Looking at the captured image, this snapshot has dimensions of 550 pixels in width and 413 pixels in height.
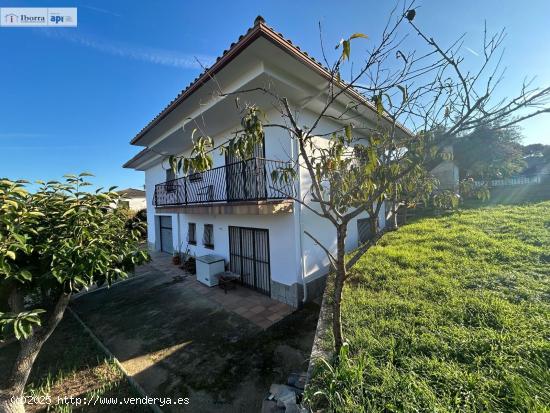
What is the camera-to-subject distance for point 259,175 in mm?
6465

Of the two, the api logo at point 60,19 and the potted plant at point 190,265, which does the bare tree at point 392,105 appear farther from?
the potted plant at point 190,265

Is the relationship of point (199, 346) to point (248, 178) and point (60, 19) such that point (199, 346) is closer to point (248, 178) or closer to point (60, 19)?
point (248, 178)

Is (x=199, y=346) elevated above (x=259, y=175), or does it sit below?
below

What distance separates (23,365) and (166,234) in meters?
11.5

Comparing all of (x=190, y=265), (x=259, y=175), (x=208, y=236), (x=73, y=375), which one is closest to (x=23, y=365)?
(x=73, y=375)

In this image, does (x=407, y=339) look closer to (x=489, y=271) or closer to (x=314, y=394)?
(x=314, y=394)

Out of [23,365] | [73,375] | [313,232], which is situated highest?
[313,232]

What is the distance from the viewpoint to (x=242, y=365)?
154 inches

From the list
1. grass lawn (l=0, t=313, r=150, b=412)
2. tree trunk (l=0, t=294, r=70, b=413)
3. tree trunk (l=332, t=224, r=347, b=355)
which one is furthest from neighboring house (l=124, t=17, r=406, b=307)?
grass lawn (l=0, t=313, r=150, b=412)

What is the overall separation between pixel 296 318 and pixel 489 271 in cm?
394

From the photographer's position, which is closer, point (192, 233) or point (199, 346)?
point (199, 346)

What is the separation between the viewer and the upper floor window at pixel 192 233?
10375mm

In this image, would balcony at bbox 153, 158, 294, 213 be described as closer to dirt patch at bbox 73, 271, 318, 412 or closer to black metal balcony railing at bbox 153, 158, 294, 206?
black metal balcony railing at bbox 153, 158, 294, 206

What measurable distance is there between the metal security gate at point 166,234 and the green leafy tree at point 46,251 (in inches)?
417
